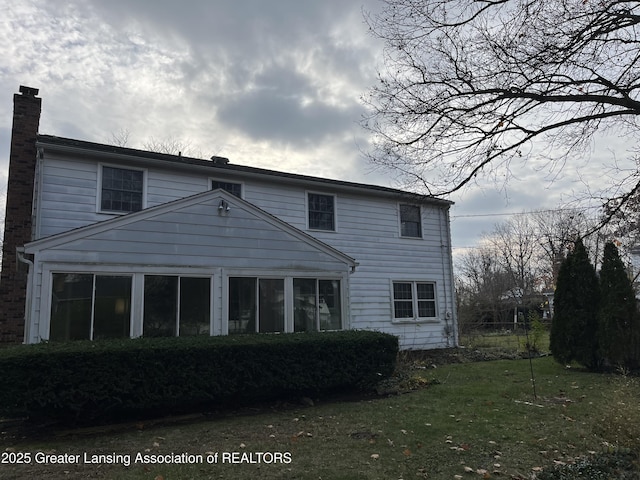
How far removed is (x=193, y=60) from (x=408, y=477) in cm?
1161

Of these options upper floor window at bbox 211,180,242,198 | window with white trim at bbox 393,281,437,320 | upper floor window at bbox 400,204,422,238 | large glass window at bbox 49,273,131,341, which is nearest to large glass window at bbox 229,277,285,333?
large glass window at bbox 49,273,131,341

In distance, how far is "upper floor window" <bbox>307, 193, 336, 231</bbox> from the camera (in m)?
14.1

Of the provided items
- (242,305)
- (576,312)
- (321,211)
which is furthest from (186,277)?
(576,312)

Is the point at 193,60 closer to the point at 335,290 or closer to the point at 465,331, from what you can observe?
the point at 335,290

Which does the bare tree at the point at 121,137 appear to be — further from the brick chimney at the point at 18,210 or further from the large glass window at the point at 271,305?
the large glass window at the point at 271,305

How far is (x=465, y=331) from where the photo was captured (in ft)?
76.4

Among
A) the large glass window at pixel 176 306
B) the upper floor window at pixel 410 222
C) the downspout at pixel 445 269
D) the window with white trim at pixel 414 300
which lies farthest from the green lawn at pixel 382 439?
the upper floor window at pixel 410 222

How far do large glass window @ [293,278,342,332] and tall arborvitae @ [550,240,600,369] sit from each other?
21.6 feet

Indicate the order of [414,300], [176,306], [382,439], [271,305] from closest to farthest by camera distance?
[382,439], [176,306], [271,305], [414,300]

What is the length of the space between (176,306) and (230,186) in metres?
4.83

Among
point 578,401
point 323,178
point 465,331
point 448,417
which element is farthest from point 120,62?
point 465,331

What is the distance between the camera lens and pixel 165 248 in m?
8.94

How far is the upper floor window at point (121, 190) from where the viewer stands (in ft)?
35.6

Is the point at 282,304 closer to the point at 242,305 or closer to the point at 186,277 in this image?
the point at 242,305
